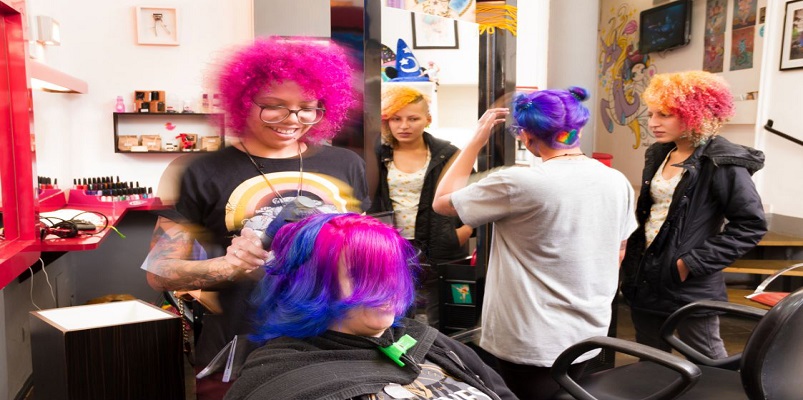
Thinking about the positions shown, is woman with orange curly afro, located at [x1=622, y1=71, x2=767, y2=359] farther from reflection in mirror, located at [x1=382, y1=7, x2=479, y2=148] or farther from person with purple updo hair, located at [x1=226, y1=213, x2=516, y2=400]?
person with purple updo hair, located at [x1=226, y1=213, x2=516, y2=400]

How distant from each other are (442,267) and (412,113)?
73 cm

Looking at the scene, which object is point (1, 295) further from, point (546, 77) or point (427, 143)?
point (546, 77)

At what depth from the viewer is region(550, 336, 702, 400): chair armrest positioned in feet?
5.25

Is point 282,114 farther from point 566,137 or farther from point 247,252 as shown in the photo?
point 566,137

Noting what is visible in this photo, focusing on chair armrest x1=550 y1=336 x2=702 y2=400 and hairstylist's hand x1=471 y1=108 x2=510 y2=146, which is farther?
hairstylist's hand x1=471 y1=108 x2=510 y2=146

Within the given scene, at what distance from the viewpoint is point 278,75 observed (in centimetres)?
139

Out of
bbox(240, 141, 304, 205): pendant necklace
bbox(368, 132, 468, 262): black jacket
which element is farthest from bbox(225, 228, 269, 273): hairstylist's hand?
bbox(368, 132, 468, 262): black jacket

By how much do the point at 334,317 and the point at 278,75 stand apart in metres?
0.58

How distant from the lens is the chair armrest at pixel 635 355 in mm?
1601

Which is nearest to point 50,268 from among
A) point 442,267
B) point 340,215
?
point 442,267

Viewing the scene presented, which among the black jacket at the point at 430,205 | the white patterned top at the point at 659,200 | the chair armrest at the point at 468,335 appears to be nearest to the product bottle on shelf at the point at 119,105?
the black jacket at the point at 430,205

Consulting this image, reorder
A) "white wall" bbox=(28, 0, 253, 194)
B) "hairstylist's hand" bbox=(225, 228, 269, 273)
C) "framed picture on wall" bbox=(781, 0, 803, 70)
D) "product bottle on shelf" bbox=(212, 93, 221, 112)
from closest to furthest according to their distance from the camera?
"hairstylist's hand" bbox=(225, 228, 269, 273) < "product bottle on shelf" bbox=(212, 93, 221, 112) < "framed picture on wall" bbox=(781, 0, 803, 70) < "white wall" bbox=(28, 0, 253, 194)

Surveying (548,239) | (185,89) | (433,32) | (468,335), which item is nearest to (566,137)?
(548,239)

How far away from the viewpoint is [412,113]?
8.20ft
